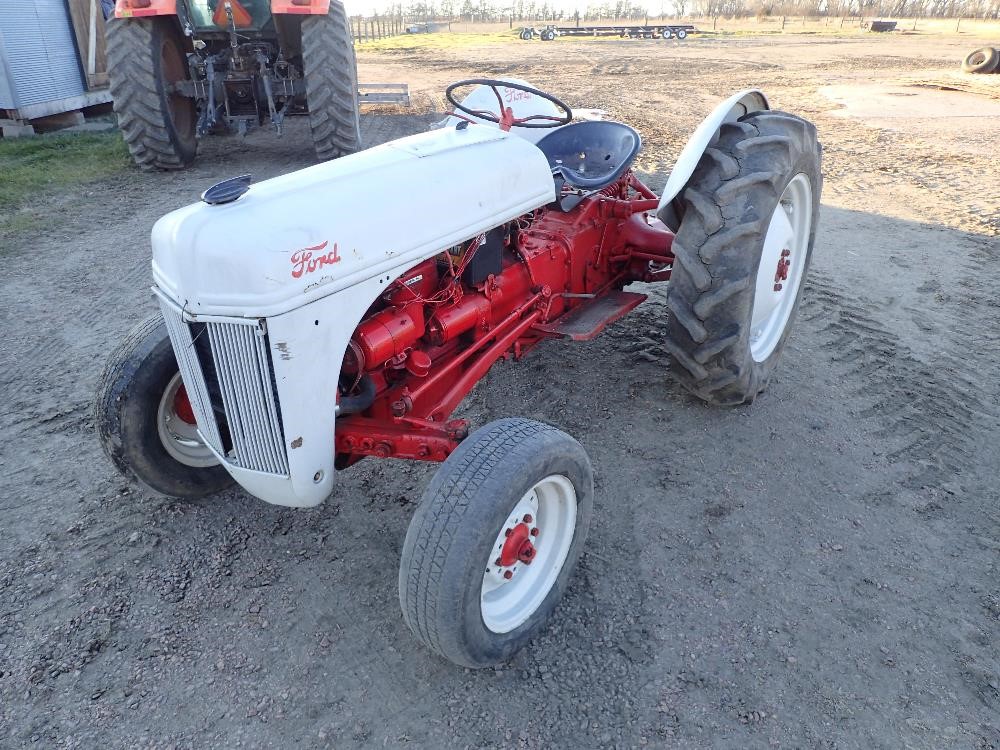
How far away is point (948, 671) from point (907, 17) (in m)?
64.0

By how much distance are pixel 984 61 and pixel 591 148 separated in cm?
1596

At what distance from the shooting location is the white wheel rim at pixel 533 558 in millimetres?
2340

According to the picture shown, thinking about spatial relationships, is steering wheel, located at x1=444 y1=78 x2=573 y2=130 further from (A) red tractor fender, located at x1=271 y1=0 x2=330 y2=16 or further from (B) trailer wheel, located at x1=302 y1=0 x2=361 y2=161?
(A) red tractor fender, located at x1=271 y1=0 x2=330 y2=16

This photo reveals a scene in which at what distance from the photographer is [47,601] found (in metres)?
2.59

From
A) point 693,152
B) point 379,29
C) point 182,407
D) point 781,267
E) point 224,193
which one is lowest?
point 379,29

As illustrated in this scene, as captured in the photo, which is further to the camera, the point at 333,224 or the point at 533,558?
the point at 533,558

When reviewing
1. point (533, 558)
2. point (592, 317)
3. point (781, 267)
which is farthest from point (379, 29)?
point (533, 558)

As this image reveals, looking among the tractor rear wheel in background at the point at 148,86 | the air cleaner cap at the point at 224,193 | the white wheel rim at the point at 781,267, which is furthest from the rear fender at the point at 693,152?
the tractor rear wheel in background at the point at 148,86

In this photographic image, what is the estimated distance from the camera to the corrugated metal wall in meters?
8.74

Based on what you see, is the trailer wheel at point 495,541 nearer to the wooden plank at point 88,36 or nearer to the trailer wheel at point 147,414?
the trailer wheel at point 147,414

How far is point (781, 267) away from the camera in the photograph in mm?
3748

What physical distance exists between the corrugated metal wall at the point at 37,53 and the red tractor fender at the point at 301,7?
12.9 ft

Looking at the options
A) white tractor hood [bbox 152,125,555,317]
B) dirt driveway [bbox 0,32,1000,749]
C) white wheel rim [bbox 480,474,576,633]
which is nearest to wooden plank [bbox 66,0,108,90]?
dirt driveway [bbox 0,32,1000,749]

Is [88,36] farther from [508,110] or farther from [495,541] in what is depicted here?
[495,541]
